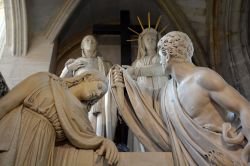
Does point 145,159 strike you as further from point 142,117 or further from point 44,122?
point 44,122

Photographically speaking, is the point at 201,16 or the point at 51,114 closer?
the point at 51,114

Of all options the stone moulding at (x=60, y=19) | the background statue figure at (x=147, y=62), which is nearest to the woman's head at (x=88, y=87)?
the background statue figure at (x=147, y=62)

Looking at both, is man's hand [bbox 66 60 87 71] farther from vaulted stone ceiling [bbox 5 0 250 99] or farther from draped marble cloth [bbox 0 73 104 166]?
draped marble cloth [bbox 0 73 104 166]

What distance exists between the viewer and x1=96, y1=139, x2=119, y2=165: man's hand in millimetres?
2842

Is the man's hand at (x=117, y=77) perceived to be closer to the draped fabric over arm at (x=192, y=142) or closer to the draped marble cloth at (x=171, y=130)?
the draped marble cloth at (x=171, y=130)

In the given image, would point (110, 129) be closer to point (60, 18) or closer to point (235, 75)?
point (235, 75)

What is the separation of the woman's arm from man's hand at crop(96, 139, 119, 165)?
2.30ft

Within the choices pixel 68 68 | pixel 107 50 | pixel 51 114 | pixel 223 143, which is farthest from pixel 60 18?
pixel 223 143

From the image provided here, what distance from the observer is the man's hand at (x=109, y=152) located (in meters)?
2.84

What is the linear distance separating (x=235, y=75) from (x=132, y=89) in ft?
9.73

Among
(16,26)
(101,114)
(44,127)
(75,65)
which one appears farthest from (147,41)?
(44,127)

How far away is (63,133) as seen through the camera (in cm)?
291

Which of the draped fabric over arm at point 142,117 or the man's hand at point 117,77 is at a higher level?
the man's hand at point 117,77

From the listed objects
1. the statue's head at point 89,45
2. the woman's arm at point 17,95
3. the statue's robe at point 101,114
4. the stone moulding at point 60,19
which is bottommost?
the statue's robe at point 101,114
